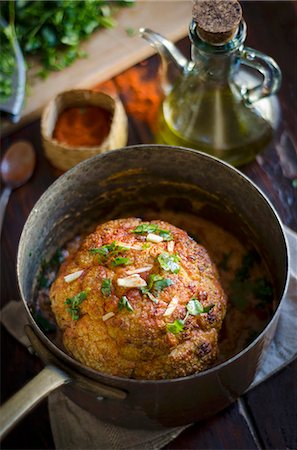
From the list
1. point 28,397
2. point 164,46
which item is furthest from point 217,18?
point 28,397

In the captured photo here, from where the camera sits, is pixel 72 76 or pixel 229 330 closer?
pixel 229 330

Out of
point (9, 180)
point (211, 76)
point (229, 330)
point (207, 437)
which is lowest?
point (207, 437)

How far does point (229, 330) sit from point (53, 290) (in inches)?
13.9

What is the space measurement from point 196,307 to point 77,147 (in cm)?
58

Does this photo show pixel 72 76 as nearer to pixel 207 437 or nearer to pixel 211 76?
pixel 211 76

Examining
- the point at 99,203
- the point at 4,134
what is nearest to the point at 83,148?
the point at 99,203

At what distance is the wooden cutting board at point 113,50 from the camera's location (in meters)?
1.85

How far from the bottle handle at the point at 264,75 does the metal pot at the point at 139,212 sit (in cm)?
25

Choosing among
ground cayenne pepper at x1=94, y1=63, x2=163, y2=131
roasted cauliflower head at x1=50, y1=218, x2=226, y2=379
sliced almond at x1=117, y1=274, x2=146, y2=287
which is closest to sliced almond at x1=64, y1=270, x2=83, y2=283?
roasted cauliflower head at x1=50, y1=218, x2=226, y2=379

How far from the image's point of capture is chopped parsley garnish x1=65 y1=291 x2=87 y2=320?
4.17 feet

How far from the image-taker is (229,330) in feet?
4.63

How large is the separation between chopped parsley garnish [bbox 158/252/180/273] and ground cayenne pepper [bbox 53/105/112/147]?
0.53 m

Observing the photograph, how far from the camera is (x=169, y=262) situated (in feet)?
4.13

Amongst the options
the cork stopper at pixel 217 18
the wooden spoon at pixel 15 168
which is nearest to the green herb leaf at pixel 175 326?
the cork stopper at pixel 217 18
